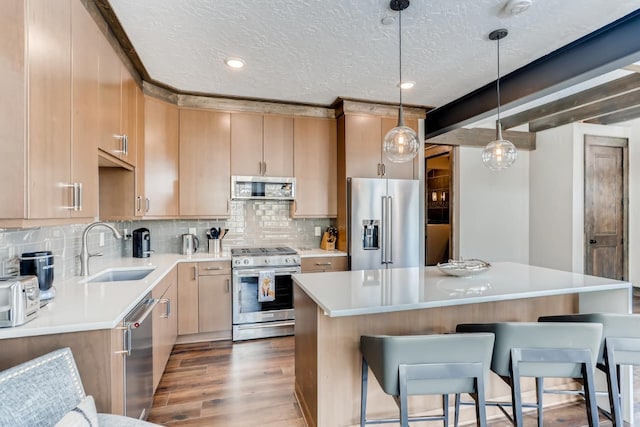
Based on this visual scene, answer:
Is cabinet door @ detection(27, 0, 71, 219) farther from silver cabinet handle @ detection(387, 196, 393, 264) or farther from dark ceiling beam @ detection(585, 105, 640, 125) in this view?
dark ceiling beam @ detection(585, 105, 640, 125)

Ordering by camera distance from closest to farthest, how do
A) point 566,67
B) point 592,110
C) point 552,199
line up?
point 566,67 < point 592,110 < point 552,199

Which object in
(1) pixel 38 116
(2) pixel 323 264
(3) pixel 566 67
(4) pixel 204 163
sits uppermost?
(3) pixel 566 67

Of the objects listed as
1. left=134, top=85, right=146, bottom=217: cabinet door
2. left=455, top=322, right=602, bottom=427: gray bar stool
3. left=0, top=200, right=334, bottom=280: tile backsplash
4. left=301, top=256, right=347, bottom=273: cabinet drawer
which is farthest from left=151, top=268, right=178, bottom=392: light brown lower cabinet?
left=455, top=322, right=602, bottom=427: gray bar stool

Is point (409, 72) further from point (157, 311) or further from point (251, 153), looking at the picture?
point (157, 311)

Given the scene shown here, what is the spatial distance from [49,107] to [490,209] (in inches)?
218

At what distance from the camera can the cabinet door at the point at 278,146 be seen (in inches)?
150

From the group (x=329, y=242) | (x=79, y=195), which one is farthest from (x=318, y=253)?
(x=79, y=195)

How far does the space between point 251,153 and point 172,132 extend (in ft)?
2.78

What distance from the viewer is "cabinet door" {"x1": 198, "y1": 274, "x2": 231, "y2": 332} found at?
10.9ft

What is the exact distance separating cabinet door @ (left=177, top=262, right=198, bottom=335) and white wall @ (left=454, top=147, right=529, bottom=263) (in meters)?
3.91

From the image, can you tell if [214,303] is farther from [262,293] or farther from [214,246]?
[214,246]

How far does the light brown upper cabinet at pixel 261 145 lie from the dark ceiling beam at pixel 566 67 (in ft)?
6.57

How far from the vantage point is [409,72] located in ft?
9.53

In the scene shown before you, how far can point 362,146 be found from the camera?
3.82 meters
